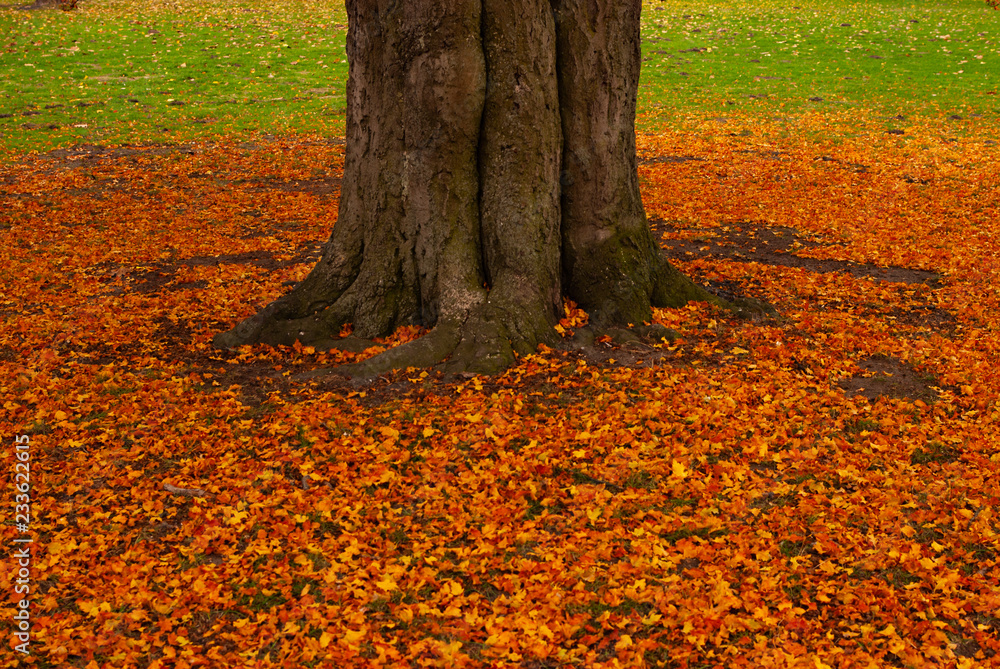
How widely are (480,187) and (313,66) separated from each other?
2183cm

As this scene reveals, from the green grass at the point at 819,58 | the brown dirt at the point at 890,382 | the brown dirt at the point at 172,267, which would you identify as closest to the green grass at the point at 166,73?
the brown dirt at the point at 172,267

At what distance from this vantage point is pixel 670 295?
8.50 m

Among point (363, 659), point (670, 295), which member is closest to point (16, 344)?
point (363, 659)

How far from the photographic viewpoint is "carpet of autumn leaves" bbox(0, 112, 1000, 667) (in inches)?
168

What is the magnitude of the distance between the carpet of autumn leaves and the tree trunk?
1.40 ft

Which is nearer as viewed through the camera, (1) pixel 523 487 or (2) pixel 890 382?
(1) pixel 523 487

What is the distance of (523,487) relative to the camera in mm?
5566

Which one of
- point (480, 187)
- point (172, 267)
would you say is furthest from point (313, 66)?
point (480, 187)

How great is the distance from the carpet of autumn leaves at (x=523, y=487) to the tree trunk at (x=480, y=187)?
43cm

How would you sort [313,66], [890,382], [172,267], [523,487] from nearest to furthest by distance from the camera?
[523,487]
[890,382]
[172,267]
[313,66]

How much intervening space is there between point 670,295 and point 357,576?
4.94 metres

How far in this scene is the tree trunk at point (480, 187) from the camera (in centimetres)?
736

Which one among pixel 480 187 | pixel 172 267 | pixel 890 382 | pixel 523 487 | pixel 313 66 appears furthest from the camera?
pixel 313 66

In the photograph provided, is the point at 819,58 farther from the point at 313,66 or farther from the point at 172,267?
the point at 172,267
